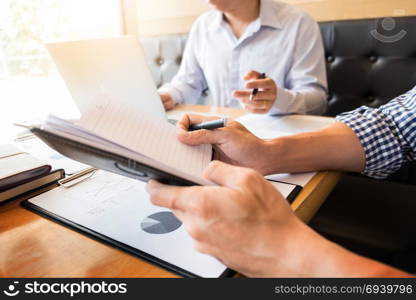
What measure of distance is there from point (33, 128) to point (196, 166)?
0.19 m

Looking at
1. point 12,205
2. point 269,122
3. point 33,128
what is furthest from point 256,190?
point 269,122

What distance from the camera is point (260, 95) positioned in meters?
0.81

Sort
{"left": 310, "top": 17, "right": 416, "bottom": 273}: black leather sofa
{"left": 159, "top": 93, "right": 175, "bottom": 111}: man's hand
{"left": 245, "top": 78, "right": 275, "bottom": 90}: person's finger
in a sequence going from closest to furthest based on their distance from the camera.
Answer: {"left": 310, "top": 17, "right": 416, "bottom": 273}: black leather sofa → {"left": 245, "top": 78, "right": 275, "bottom": 90}: person's finger → {"left": 159, "top": 93, "right": 175, "bottom": 111}: man's hand

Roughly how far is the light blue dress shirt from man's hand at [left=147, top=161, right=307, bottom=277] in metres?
0.71

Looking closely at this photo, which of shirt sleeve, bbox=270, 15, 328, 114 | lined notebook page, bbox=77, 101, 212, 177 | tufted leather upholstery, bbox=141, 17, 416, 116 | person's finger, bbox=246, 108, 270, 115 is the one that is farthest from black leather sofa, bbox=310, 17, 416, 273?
lined notebook page, bbox=77, 101, 212, 177

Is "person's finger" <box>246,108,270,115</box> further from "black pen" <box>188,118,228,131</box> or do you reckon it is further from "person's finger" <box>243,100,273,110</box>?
"black pen" <box>188,118,228,131</box>

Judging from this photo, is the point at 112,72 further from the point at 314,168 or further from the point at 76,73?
the point at 314,168

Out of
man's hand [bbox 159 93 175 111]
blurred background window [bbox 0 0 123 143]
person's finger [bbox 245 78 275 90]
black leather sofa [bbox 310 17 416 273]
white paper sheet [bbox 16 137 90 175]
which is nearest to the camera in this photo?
white paper sheet [bbox 16 137 90 175]

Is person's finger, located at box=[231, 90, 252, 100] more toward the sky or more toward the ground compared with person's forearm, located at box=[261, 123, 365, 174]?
more toward the sky

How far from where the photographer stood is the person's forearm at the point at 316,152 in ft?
1.70

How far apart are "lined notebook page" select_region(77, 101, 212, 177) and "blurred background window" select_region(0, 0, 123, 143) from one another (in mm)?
1101

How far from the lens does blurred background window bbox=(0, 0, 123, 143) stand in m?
1.49

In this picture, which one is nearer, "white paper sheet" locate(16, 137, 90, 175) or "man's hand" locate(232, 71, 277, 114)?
"white paper sheet" locate(16, 137, 90, 175)

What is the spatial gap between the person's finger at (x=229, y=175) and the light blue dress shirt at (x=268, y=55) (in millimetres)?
688
